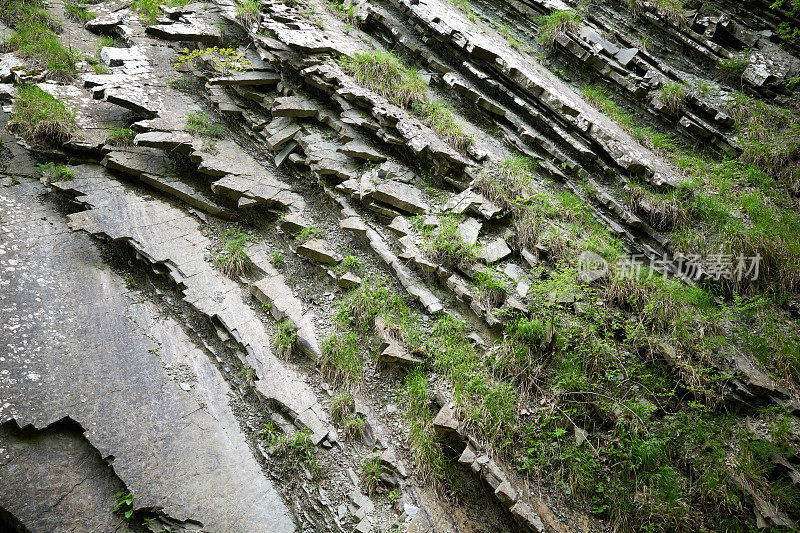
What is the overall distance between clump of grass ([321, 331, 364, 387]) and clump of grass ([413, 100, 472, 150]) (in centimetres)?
375

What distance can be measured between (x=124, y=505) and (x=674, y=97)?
10.3 metres

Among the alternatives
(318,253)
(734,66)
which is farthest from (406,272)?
(734,66)

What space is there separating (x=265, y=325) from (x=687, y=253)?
6.12 metres

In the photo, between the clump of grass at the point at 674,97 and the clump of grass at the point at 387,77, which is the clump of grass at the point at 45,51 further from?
the clump of grass at the point at 674,97

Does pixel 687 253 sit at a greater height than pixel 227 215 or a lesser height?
greater

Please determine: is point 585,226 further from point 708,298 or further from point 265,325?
point 265,325

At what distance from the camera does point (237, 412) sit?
17.9 feet

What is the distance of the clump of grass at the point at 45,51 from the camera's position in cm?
897

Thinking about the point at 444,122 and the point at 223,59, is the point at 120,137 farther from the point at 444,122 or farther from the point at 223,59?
the point at 444,122

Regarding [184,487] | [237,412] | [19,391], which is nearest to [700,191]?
[237,412]

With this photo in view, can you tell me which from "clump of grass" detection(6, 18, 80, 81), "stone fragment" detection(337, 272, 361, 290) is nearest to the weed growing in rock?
"clump of grass" detection(6, 18, 80, 81)

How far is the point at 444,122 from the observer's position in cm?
749

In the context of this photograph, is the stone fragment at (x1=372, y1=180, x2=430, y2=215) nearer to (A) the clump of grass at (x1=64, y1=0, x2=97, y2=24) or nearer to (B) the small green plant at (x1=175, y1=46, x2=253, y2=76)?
(B) the small green plant at (x1=175, y1=46, x2=253, y2=76)

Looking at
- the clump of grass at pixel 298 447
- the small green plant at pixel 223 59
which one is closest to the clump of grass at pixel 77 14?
the small green plant at pixel 223 59
